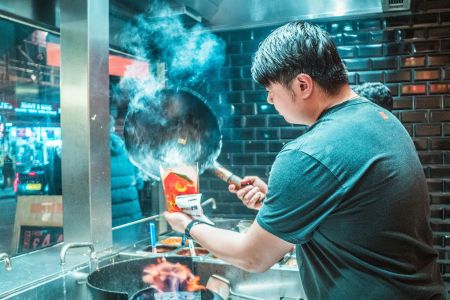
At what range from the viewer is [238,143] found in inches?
156

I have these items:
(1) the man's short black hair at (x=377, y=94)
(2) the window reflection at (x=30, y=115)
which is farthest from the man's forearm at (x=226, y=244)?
(2) the window reflection at (x=30, y=115)

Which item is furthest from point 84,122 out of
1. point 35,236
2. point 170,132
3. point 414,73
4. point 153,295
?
point 414,73

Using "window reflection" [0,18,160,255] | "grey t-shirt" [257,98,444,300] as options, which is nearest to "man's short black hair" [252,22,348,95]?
"grey t-shirt" [257,98,444,300]

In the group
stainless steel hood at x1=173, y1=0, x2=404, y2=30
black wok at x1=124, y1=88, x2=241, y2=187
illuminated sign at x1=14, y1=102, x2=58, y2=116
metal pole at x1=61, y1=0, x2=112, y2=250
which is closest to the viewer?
metal pole at x1=61, y1=0, x2=112, y2=250

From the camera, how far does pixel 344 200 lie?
1.17 meters

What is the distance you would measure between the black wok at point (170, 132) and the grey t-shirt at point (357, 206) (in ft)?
4.30

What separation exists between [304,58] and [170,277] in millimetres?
1321

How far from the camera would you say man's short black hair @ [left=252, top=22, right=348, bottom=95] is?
1.32m

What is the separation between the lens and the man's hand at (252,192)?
1.87 metres

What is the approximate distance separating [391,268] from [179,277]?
1.23 metres

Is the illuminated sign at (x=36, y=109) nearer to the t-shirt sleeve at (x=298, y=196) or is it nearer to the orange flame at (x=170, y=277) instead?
the orange flame at (x=170, y=277)

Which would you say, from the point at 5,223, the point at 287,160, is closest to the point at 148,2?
the point at 287,160

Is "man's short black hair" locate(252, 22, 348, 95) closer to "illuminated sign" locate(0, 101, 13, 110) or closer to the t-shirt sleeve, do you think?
the t-shirt sleeve

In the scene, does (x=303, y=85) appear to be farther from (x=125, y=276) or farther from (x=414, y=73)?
(x=414, y=73)
